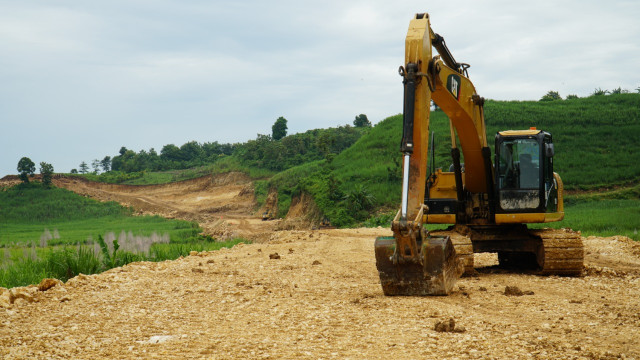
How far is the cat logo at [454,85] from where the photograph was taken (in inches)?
331

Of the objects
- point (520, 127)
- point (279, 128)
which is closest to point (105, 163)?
point (279, 128)

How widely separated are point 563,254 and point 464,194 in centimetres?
202

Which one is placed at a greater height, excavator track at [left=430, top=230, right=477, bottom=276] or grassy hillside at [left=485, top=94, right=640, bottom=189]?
grassy hillside at [left=485, top=94, right=640, bottom=189]

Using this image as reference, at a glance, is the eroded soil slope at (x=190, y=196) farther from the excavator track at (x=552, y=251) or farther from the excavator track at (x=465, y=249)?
the excavator track at (x=465, y=249)

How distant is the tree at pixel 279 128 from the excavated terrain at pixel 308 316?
224 ft

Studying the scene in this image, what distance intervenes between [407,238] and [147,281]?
15.0 ft

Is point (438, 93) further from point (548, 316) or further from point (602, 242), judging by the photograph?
point (602, 242)

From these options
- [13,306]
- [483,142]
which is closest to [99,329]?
[13,306]

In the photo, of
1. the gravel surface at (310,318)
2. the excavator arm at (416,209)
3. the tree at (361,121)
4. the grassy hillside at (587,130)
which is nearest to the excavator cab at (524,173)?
the gravel surface at (310,318)

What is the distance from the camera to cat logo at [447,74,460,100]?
8.41 m

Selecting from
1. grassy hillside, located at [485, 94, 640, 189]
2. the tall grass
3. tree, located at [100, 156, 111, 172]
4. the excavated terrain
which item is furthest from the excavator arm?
tree, located at [100, 156, 111, 172]

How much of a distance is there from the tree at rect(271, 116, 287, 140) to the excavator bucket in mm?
72270

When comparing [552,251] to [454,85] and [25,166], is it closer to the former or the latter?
[454,85]

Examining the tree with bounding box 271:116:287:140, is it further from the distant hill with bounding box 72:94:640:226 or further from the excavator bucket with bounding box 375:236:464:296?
the excavator bucket with bounding box 375:236:464:296
